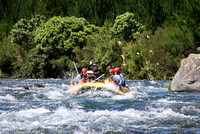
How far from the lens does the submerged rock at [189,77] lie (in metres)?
14.1

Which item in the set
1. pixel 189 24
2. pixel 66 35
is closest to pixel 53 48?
pixel 66 35

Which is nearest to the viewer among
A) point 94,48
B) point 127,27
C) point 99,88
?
point 99,88

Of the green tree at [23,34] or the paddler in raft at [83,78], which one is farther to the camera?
the green tree at [23,34]

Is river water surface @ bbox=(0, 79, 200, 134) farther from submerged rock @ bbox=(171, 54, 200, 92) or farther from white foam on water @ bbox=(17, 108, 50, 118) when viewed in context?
submerged rock @ bbox=(171, 54, 200, 92)

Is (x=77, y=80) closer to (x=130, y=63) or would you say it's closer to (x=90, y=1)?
(x=130, y=63)

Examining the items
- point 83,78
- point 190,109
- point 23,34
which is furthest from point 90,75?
point 23,34

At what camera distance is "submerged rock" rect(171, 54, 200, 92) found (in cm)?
1407

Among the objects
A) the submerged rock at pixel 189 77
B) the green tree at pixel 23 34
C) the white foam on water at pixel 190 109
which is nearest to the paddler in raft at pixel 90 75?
the submerged rock at pixel 189 77

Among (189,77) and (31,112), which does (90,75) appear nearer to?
(189,77)

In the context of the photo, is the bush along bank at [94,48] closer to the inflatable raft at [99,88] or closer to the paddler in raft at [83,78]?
the paddler in raft at [83,78]

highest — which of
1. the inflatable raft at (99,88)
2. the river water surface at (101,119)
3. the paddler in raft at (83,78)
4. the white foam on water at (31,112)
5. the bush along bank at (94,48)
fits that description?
the bush along bank at (94,48)

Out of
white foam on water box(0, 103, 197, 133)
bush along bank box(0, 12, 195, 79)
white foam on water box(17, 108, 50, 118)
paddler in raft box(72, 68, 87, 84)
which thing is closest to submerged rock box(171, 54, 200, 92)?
paddler in raft box(72, 68, 87, 84)

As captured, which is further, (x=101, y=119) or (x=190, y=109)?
(x=190, y=109)

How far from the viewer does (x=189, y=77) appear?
46.4ft
